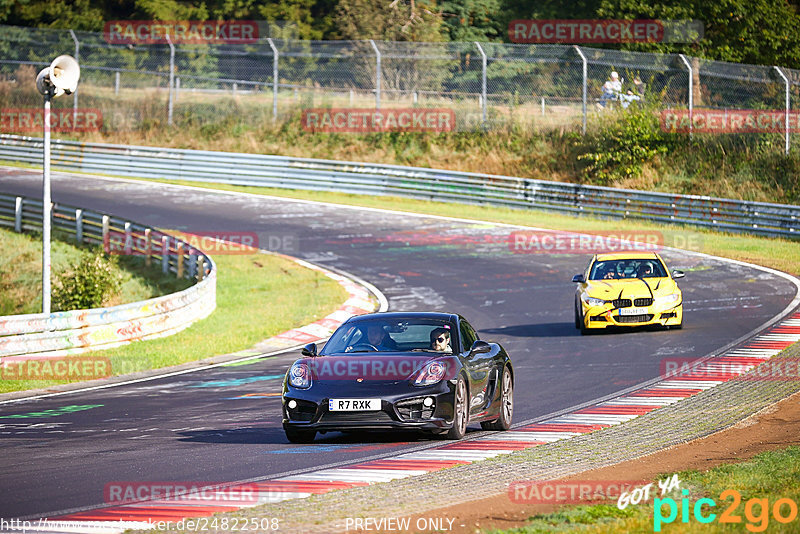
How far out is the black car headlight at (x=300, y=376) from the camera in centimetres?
1038

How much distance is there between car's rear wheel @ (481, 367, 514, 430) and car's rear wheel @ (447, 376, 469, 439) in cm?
83

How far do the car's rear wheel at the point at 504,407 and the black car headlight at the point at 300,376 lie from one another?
2.08 metres

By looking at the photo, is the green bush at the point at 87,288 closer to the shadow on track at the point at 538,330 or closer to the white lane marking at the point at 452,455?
the shadow on track at the point at 538,330

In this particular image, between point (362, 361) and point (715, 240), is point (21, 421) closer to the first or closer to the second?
point (362, 361)

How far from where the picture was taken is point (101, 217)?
30578 millimetres

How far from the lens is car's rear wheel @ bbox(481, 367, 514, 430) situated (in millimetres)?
11539

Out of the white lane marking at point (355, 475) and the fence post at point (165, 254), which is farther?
the fence post at point (165, 254)

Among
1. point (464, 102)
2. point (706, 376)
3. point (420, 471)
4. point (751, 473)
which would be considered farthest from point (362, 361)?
point (464, 102)

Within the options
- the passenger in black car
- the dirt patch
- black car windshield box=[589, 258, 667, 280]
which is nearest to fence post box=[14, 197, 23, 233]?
black car windshield box=[589, 258, 667, 280]

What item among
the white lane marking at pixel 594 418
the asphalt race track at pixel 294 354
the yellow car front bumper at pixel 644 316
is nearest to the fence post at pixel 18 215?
the asphalt race track at pixel 294 354

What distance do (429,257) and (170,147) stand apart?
69.1 ft

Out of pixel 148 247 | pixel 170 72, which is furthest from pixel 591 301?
pixel 170 72

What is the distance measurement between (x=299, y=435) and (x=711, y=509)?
14.6 ft

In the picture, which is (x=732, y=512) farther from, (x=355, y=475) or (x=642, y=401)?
(x=642, y=401)
